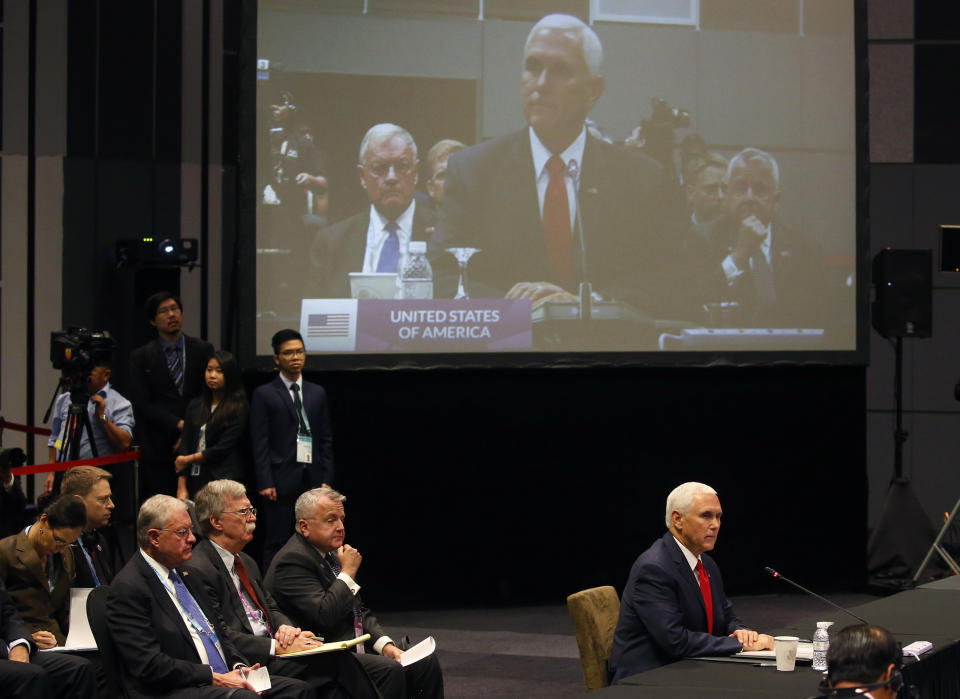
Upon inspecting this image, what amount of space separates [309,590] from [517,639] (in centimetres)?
233

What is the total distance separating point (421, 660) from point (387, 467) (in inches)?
102

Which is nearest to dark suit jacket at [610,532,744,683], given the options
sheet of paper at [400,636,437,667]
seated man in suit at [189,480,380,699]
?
sheet of paper at [400,636,437,667]

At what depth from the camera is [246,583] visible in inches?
162

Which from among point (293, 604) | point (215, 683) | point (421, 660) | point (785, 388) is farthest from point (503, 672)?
point (785, 388)

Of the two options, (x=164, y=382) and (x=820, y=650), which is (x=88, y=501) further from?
(x=820, y=650)

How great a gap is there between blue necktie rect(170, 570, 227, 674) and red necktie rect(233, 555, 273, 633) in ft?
0.93

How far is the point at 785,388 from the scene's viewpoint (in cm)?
721

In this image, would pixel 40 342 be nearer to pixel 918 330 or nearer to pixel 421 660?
pixel 421 660

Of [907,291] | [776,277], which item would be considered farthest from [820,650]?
[907,291]

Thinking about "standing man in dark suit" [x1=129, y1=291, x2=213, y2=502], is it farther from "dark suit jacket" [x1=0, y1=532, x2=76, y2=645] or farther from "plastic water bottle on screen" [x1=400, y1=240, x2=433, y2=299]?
"dark suit jacket" [x1=0, y1=532, x2=76, y2=645]

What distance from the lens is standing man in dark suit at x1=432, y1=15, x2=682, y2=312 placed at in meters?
6.83

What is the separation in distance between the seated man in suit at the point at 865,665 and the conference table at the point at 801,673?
0.50 meters

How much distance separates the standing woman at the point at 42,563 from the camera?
4199mm

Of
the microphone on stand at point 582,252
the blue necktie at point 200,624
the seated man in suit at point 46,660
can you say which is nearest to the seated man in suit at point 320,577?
the blue necktie at point 200,624
